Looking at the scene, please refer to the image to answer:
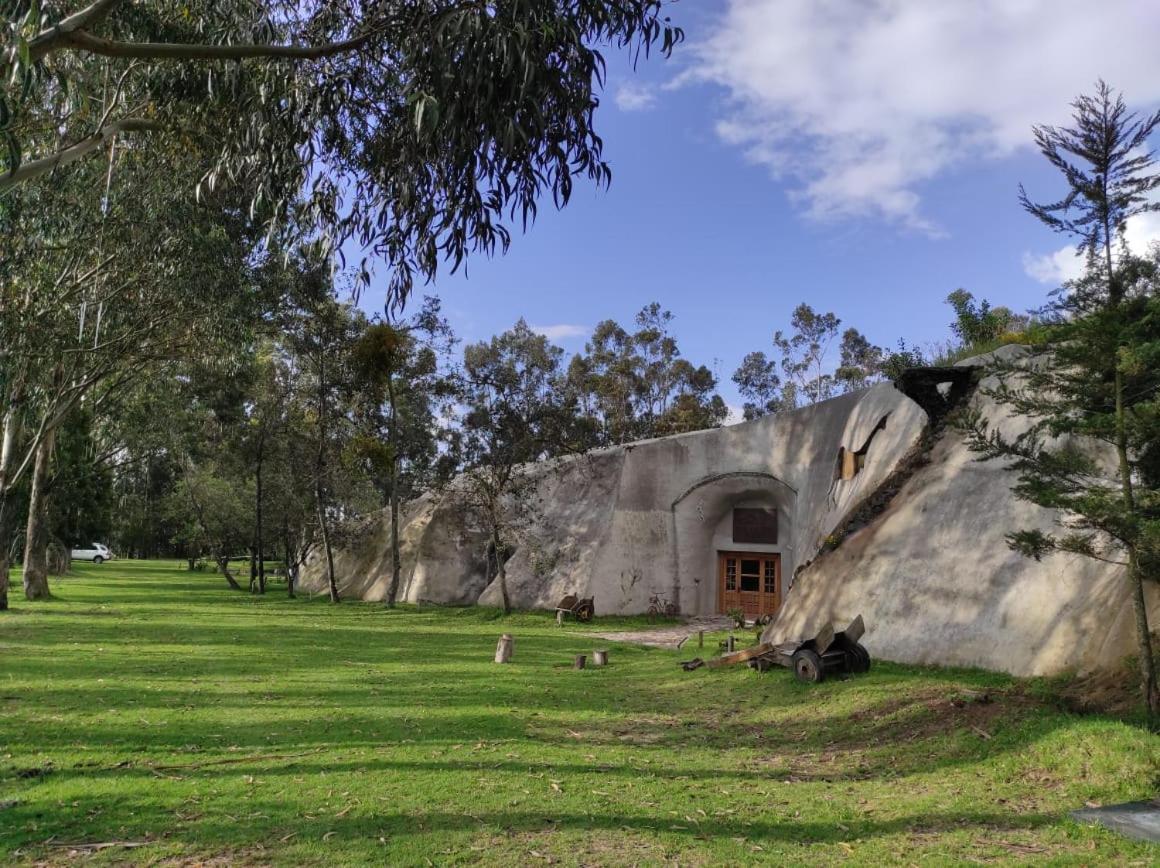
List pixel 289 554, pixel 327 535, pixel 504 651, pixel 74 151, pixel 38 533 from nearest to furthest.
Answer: pixel 74 151 < pixel 504 651 < pixel 38 533 < pixel 327 535 < pixel 289 554

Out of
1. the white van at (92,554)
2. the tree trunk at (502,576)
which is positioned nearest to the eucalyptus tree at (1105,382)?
the tree trunk at (502,576)

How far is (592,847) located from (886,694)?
579 cm

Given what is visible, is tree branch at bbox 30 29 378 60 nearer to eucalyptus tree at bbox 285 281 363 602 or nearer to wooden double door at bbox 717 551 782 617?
eucalyptus tree at bbox 285 281 363 602

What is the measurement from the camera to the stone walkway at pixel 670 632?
19366 mm

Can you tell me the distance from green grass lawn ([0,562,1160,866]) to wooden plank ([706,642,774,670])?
0.20 metres

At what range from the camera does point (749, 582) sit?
25.9 m

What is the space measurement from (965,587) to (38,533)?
2538 cm

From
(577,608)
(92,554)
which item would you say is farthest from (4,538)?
(92,554)

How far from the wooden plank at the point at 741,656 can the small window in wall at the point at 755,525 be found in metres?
12.1

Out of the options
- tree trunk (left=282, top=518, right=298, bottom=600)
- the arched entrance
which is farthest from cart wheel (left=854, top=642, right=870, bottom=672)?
tree trunk (left=282, top=518, right=298, bottom=600)

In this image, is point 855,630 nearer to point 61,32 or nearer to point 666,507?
point 61,32

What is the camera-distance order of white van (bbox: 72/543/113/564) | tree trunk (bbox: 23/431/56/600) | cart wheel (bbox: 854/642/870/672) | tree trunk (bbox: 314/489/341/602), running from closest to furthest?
cart wheel (bbox: 854/642/870/672) < tree trunk (bbox: 23/431/56/600) < tree trunk (bbox: 314/489/341/602) < white van (bbox: 72/543/113/564)

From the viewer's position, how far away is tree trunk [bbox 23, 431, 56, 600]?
23.2 metres

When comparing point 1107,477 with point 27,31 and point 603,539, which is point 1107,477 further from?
point 603,539
